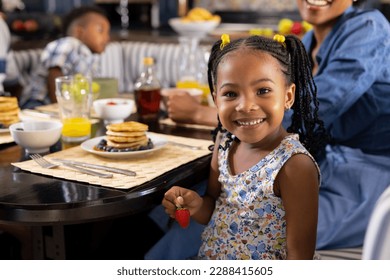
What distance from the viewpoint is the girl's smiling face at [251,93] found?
Answer: 124 cm

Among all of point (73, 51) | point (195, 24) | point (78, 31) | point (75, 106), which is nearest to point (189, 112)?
point (75, 106)

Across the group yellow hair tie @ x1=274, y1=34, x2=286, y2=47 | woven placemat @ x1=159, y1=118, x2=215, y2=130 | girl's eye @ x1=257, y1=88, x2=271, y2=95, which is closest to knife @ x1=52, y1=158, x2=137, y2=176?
girl's eye @ x1=257, y1=88, x2=271, y2=95

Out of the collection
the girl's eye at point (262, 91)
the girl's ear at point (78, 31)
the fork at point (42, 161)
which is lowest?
the fork at point (42, 161)

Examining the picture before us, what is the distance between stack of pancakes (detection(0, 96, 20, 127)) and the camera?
1.79 m

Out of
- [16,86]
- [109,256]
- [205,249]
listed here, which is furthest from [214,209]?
[16,86]

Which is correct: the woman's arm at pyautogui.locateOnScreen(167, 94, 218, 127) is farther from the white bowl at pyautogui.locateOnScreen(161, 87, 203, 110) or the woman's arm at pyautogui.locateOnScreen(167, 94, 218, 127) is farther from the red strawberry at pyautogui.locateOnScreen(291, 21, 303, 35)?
the red strawberry at pyautogui.locateOnScreen(291, 21, 303, 35)

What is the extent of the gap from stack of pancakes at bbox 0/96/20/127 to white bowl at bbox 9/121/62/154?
0.22 m

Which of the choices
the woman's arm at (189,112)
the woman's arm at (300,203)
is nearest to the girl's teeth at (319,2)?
the woman's arm at (189,112)

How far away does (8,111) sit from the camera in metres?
1.80

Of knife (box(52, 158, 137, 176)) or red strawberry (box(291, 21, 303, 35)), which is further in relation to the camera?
red strawberry (box(291, 21, 303, 35))

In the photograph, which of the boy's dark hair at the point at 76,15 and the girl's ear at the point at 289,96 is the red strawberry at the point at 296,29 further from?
the girl's ear at the point at 289,96

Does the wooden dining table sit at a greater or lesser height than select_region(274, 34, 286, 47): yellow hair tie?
lesser

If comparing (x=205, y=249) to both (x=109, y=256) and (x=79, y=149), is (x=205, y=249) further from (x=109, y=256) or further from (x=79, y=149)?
(x=109, y=256)

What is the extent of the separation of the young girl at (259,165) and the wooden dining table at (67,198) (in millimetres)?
52
